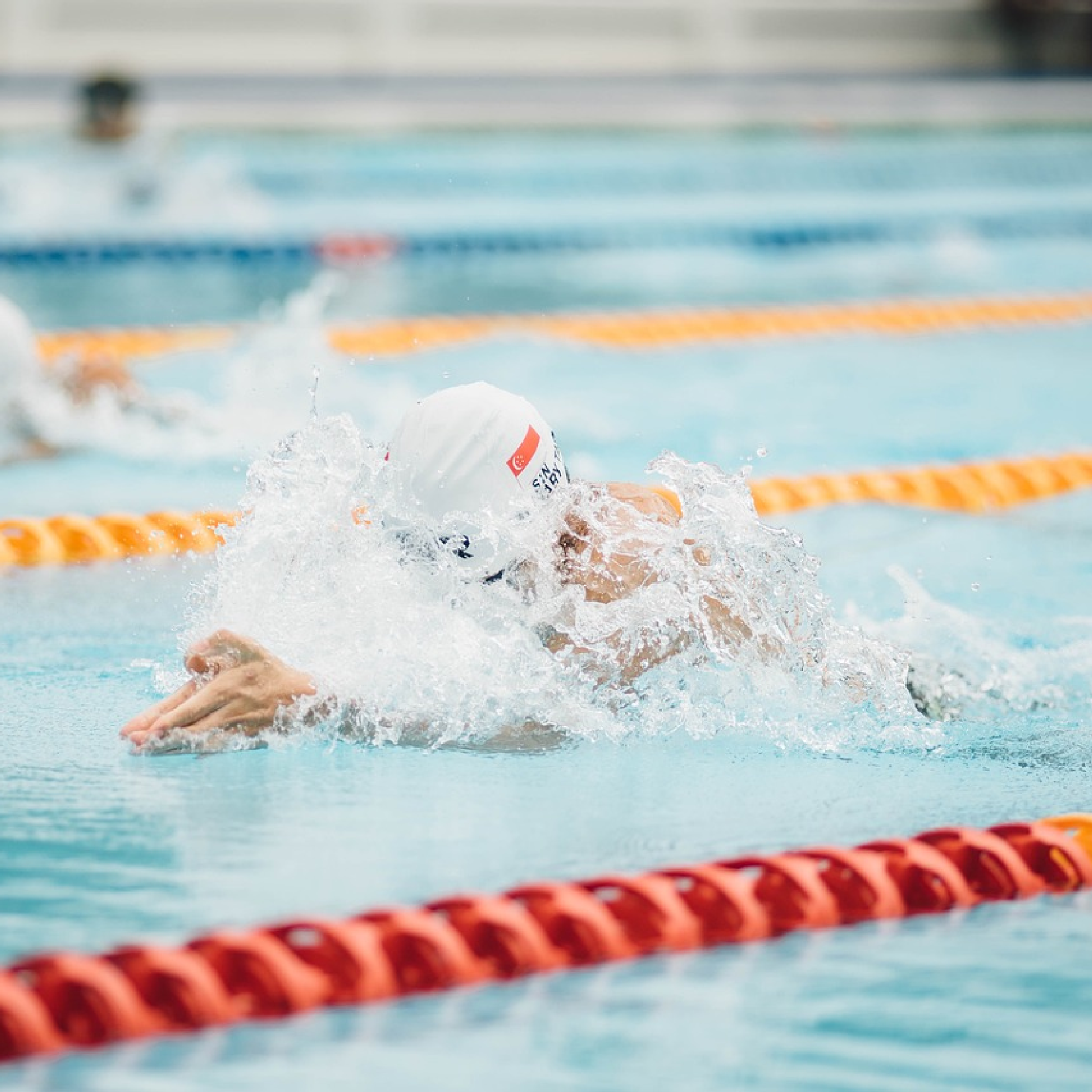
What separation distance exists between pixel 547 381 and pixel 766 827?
4.15 meters

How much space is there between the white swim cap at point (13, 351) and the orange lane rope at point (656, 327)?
1.62 metres

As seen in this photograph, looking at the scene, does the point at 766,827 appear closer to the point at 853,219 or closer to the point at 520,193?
the point at 853,219

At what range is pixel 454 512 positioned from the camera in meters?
2.91

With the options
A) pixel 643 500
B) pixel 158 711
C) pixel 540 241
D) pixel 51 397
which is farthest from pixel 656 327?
pixel 158 711

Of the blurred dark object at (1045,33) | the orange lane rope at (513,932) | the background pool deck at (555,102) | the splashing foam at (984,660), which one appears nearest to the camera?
the orange lane rope at (513,932)

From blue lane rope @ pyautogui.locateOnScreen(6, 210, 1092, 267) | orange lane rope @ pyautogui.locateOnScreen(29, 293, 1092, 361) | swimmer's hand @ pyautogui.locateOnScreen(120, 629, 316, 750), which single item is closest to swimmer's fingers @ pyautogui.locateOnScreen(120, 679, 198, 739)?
swimmer's hand @ pyautogui.locateOnScreen(120, 629, 316, 750)

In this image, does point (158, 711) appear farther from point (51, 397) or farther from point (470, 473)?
point (51, 397)

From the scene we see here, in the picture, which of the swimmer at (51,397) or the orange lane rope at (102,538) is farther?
the swimmer at (51,397)

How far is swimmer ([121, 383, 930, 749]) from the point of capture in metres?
2.89

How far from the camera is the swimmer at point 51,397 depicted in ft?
16.9

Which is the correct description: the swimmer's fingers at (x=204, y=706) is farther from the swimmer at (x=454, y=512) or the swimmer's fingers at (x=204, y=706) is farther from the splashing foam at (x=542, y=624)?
the splashing foam at (x=542, y=624)

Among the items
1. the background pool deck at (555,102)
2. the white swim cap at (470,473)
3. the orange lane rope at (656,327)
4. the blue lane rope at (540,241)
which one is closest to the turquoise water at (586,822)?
the white swim cap at (470,473)

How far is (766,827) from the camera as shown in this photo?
2.70 metres

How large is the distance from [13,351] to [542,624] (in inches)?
103
